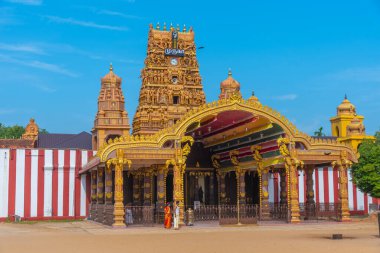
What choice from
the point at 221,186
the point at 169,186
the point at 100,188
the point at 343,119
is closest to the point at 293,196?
the point at 221,186

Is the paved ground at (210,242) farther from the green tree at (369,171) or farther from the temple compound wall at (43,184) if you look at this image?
the temple compound wall at (43,184)

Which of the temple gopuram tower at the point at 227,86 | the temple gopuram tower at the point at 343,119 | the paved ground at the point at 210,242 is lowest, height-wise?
the paved ground at the point at 210,242

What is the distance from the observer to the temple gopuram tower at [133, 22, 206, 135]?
48406 mm

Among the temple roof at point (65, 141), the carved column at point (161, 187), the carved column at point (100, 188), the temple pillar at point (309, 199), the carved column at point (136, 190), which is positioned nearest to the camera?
the carved column at point (161, 187)

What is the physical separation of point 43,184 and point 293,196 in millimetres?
19126

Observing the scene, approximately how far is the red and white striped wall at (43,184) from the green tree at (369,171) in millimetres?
20401

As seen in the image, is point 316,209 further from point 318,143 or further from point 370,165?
point 370,165

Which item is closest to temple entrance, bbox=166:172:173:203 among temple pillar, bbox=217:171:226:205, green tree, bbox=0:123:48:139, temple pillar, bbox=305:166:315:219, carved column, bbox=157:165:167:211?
temple pillar, bbox=217:171:226:205

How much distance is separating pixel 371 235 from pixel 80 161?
24.5m

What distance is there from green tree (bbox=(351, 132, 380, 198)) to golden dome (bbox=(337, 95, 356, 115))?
1362cm

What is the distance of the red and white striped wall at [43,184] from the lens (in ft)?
131

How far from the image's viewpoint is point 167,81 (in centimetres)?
4941

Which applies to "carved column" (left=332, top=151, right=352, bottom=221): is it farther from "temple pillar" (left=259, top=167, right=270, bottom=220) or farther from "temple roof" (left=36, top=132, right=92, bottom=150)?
"temple roof" (left=36, top=132, right=92, bottom=150)

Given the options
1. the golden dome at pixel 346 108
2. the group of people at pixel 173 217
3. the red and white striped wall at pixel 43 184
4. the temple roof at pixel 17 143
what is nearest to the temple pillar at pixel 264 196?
the group of people at pixel 173 217
